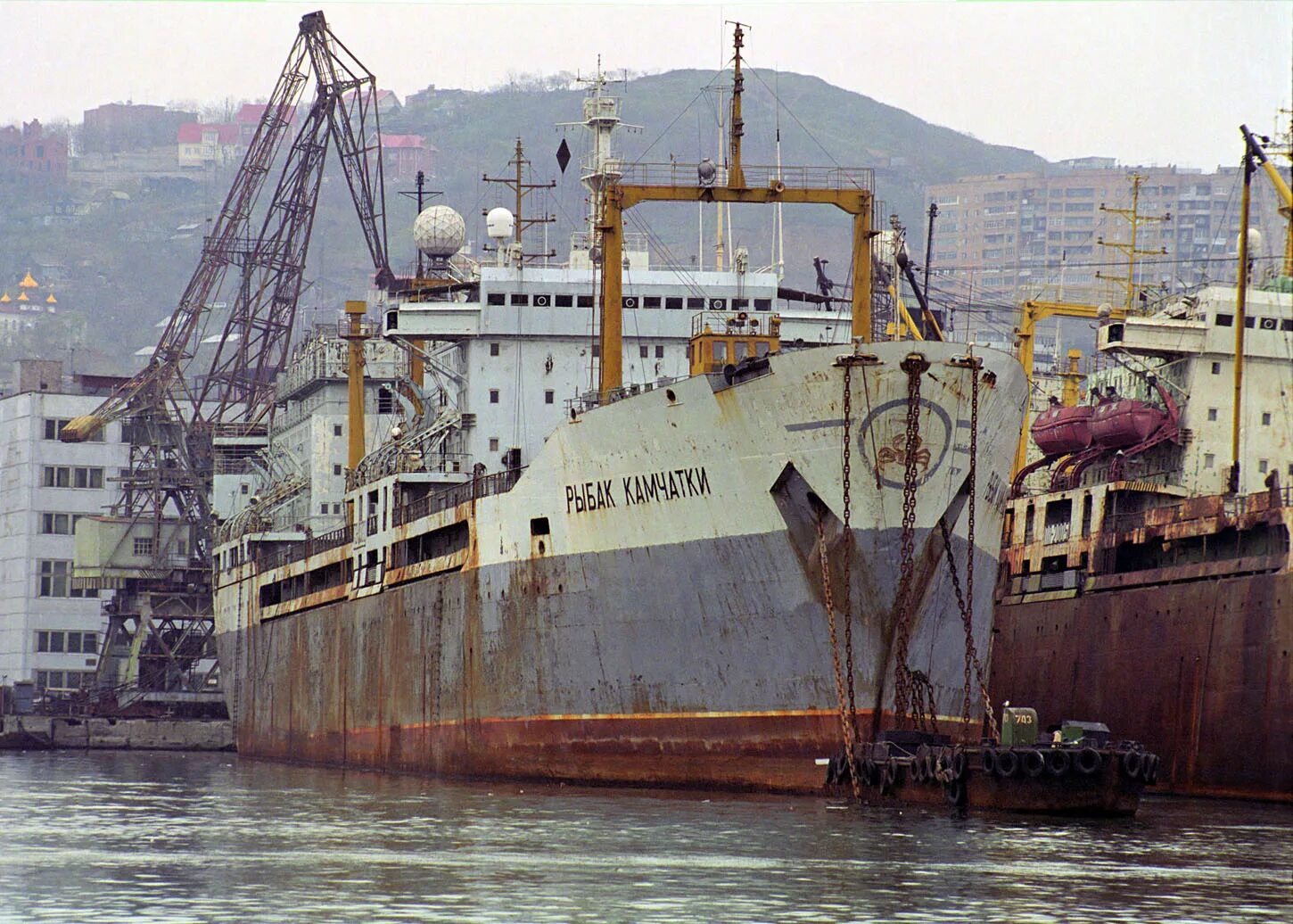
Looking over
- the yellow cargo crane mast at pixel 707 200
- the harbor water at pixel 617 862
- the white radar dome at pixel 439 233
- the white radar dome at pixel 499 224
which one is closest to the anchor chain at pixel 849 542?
the harbor water at pixel 617 862

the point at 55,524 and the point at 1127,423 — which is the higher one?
the point at 1127,423

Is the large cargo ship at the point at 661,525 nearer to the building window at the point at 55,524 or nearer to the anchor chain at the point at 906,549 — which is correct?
the anchor chain at the point at 906,549

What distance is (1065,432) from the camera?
188 ft

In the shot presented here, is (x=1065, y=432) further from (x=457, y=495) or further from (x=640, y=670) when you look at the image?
(x=640, y=670)

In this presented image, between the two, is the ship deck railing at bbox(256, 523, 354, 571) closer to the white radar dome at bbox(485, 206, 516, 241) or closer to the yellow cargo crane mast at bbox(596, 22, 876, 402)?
the white radar dome at bbox(485, 206, 516, 241)

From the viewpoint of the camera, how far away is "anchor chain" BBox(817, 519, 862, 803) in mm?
36375

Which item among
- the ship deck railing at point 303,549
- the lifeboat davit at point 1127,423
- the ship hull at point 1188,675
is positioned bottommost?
the ship hull at point 1188,675

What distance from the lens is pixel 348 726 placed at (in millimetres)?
55938

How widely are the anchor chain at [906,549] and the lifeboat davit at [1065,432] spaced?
782 inches

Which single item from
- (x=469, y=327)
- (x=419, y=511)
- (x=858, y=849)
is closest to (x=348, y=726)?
(x=419, y=511)

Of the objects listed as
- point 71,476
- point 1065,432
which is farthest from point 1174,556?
point 71,476

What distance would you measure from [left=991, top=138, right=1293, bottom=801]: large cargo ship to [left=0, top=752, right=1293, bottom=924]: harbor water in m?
4.49

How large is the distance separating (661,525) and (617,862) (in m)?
11.8

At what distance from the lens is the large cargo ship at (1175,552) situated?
4512cm
